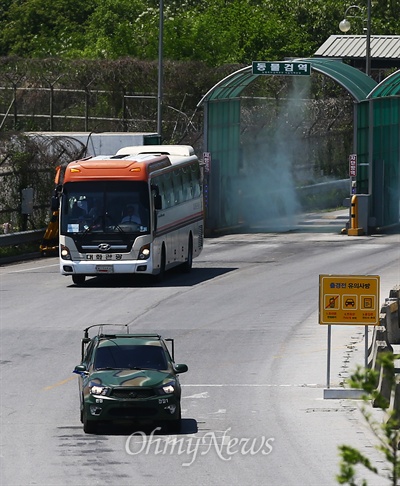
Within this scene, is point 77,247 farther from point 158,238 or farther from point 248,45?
point 248,45

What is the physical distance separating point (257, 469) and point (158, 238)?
57.9ft

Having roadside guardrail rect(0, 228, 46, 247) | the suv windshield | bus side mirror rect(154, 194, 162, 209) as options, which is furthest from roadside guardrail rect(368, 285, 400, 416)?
roadside guardrail rect(0, 228, 46, 247)

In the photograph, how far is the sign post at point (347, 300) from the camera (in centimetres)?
1905

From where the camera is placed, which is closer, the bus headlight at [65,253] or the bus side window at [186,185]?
the bus headlight at [65,253]

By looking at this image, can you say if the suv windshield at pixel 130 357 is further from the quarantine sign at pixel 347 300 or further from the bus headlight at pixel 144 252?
the bus headlight at pixel 144 252

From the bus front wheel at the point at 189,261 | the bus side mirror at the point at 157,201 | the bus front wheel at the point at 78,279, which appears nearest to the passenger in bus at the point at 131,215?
the bus side mirror at the point at 157,201

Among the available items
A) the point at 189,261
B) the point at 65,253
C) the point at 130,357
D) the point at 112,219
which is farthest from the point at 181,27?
the point at 130,357

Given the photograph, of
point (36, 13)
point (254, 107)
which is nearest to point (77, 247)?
point (254, 107)

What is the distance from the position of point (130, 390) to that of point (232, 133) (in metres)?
31.5

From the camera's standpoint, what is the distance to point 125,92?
61781 millimetres

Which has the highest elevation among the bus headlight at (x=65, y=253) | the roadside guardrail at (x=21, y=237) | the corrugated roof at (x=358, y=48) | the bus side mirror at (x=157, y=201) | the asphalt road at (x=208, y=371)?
the corrugated roof at (x=358, y=48)

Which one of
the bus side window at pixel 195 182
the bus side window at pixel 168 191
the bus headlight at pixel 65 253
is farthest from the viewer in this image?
the bus side window at pixel 195 182

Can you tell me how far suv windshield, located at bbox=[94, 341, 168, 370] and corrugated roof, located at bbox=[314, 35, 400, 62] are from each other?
60.4 meters

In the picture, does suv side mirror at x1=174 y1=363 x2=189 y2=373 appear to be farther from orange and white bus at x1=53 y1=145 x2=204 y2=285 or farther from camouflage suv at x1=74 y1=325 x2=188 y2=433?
orange and white bus at x1=53 y1=145 x2=204 y2=285
